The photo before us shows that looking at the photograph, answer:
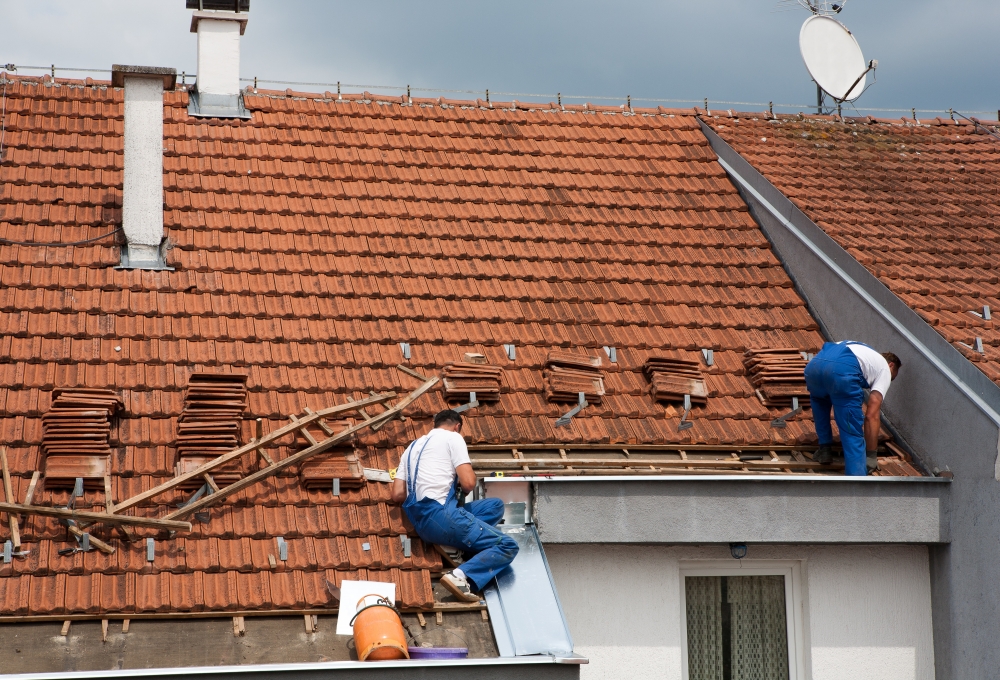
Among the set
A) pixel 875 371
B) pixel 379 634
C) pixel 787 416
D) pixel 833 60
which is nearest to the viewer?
pixel 379 634

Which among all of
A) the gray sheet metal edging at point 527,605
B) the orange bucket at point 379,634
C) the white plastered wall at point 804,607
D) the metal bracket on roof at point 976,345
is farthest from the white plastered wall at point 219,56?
the metal bracket on roof at point 976,345

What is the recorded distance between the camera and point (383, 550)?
22.4 feet

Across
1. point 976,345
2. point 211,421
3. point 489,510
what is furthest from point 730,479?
point 211,421

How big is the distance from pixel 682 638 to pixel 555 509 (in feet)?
4.53

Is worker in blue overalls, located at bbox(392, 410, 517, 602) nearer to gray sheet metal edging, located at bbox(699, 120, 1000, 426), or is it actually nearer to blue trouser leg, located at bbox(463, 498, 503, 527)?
blue trouser leg, located at bbox(463, 498, 503, 527)

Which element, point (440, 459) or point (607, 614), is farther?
point (607, 614)

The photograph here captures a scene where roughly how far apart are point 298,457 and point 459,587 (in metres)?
1.44

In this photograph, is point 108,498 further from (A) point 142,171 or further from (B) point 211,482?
(A) point 142,171

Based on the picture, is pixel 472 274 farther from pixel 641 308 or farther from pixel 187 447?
pixel 187 447

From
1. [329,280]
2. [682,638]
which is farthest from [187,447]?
[682,638]

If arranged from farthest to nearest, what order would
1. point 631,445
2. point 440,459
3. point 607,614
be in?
point 631,445
point 607,614
point 440,459

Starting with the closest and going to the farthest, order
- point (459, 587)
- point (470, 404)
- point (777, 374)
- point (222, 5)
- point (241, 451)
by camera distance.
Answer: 1. point (459, 587)
2. point (241, 451)
3. point (470, 404)
4. point (777, 374)
5. point (222, 5)

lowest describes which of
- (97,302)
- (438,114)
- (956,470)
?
(956,470)

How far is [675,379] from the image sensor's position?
8.36 metres
